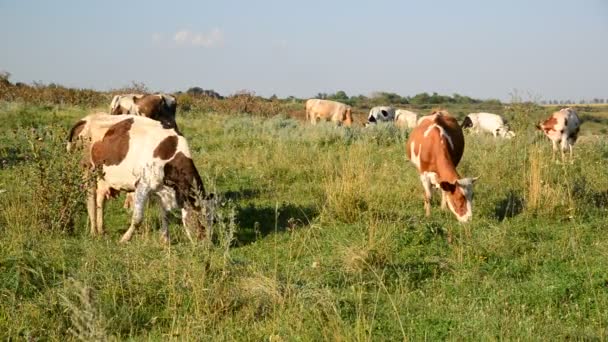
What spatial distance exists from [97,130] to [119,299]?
4.91 metres

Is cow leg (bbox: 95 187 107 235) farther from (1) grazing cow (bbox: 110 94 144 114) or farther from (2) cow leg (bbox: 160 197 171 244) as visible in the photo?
(1) grazing cow (bbox: 110 94 144 114)

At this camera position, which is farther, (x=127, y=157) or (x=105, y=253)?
(x=127, y=157)

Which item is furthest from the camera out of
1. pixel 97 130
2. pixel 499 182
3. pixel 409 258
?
pixel 499 182

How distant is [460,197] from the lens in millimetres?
10250

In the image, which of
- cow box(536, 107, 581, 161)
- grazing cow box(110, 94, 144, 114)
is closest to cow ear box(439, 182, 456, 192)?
grazing cow box(110, 94, 144, 114)

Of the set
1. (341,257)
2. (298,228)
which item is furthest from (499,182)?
(341,257)

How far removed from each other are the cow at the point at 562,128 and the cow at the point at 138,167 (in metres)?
13.2

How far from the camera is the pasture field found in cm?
527

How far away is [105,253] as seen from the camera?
6754 millimetres

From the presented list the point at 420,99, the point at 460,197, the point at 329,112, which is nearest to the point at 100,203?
the point at 460,197

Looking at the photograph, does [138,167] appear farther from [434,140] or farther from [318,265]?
[434,140]

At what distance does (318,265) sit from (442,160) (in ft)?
15.1

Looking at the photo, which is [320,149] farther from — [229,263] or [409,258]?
[229,263]

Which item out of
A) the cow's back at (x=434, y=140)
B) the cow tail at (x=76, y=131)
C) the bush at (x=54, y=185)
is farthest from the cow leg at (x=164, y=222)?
the cow's back at (x=434, y=140)
